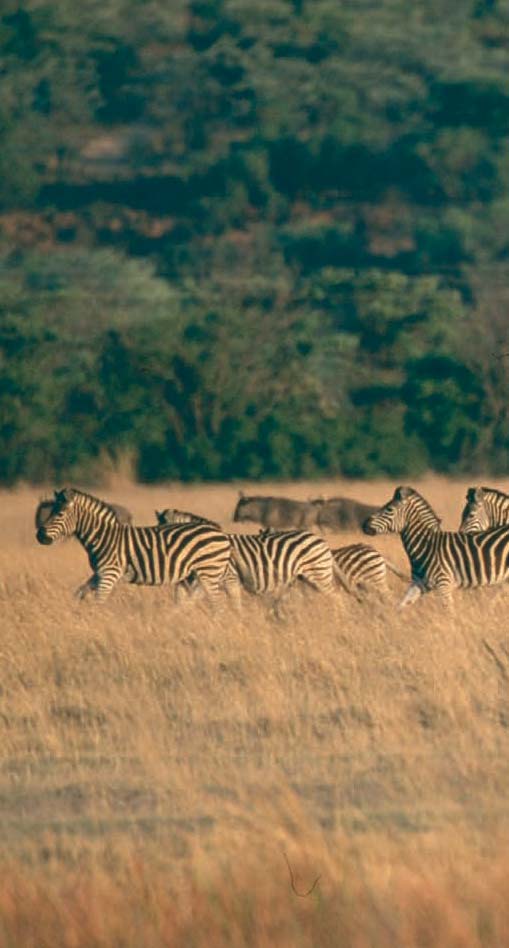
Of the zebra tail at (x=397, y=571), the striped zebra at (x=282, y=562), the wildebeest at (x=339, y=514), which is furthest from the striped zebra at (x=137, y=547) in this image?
the wildebeest at (x=339, y=514)

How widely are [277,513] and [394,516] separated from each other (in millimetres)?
9684

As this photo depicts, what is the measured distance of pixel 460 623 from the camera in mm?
12594

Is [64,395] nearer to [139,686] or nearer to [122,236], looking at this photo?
[139,686]

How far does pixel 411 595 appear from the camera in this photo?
13.8 meters

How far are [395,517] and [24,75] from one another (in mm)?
67292

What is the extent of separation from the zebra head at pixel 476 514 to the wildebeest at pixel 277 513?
7224 millimetres

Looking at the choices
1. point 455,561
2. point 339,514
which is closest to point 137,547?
point 455,561

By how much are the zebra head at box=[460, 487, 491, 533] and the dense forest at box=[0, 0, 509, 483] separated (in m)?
17.2

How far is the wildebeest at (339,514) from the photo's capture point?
23562mm

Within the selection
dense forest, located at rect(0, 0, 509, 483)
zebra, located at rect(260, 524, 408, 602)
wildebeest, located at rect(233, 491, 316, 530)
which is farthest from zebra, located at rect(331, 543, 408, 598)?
dense forest, located at rect(0, 0, 509, 483)

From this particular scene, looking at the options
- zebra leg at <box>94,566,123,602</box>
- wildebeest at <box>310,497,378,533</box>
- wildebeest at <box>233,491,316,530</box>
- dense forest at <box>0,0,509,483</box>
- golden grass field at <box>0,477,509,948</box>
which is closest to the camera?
golden grass field at <box>0,477,509,948</box>

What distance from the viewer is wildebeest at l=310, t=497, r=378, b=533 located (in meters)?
23.6

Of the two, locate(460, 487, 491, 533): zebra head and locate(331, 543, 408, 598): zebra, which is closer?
locate(331, 543, 408, 598): zebra

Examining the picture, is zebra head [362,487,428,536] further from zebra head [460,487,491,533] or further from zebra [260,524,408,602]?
zebra head [460,487,491,533]
